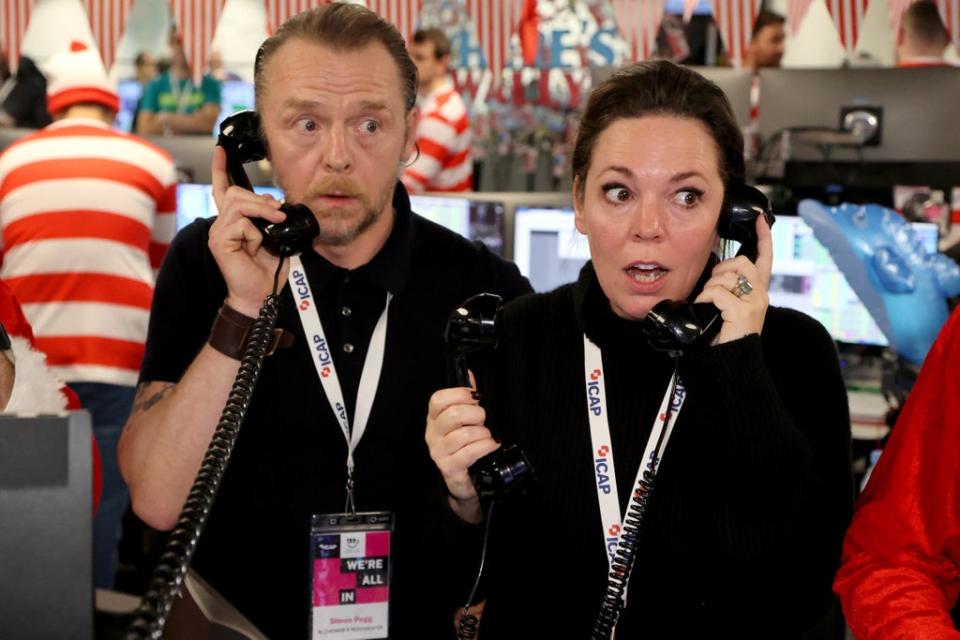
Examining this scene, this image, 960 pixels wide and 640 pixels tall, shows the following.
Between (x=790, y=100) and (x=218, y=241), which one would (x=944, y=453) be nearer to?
(x=218, y=241)

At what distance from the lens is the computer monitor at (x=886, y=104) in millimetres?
4219

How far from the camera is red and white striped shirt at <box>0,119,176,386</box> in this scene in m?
3.67

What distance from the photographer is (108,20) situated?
7.31m

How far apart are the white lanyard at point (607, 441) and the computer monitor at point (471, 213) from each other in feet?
8.45

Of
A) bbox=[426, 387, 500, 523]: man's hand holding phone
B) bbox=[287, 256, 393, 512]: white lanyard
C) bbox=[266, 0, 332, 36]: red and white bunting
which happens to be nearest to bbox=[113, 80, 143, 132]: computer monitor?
bbox=[266, 0, 332, 36]: red and white bunting

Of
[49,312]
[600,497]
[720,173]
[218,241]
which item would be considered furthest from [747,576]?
[49,312]

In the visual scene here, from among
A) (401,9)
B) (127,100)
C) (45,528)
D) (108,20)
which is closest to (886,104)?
(401,9)

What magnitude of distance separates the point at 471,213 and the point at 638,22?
119 inches

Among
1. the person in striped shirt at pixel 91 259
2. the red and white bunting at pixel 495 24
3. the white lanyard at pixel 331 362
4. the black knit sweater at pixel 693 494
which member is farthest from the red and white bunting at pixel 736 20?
the black knit sweater at pixel 693 494

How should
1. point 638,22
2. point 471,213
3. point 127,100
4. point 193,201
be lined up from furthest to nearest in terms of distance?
1. point 127,100
2. point 638,22
3. point 193,201
4. point 471,213

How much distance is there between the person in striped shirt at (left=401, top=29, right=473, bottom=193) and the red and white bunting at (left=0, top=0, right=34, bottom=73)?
10.5 ft

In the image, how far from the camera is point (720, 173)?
1612 mm

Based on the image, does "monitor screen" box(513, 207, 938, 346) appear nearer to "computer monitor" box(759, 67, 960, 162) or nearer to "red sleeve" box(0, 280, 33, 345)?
"computer monitor" box(759, 67, 960, 162)

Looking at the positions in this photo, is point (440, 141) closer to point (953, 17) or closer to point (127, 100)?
point (953, 17)
